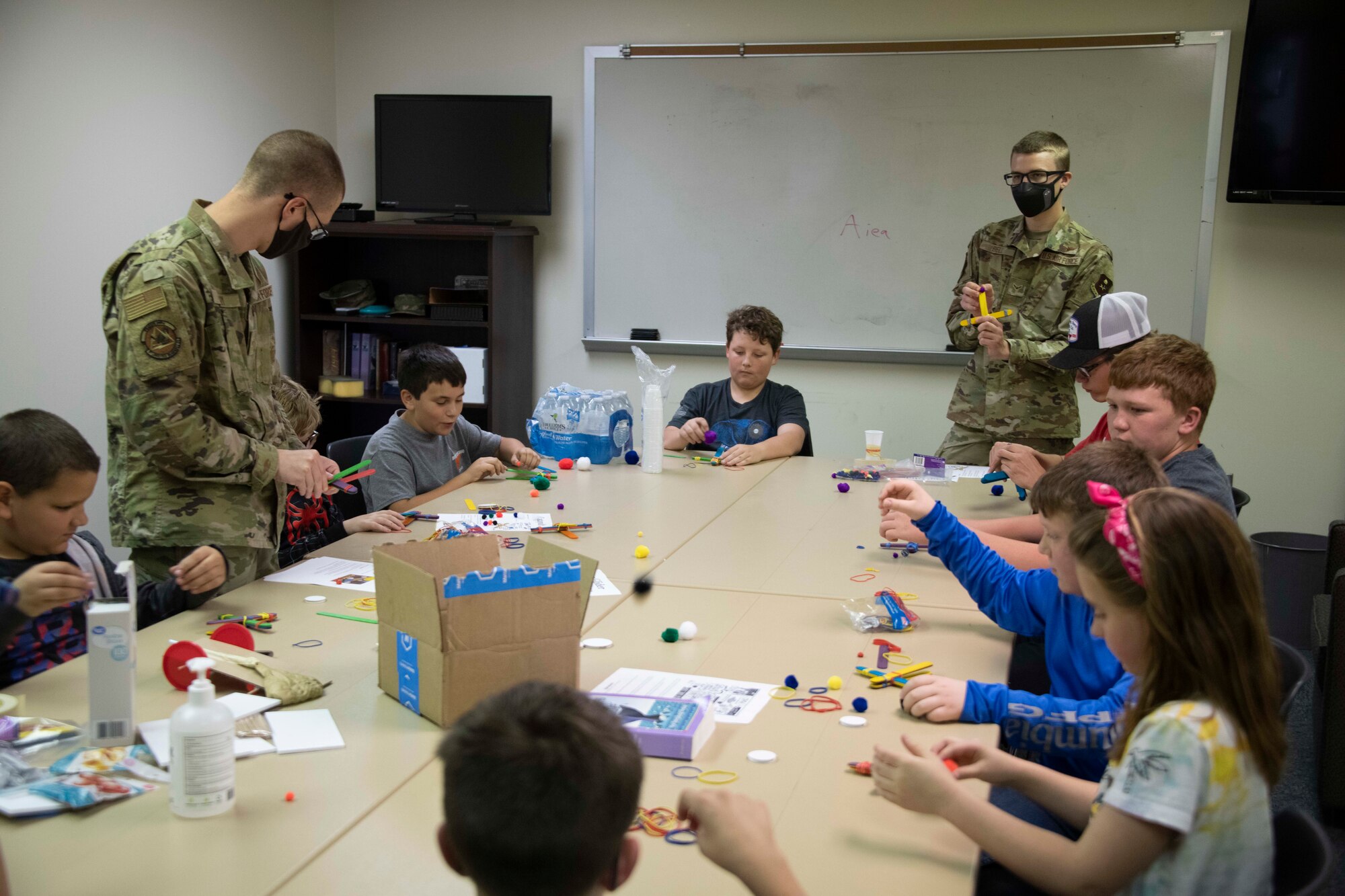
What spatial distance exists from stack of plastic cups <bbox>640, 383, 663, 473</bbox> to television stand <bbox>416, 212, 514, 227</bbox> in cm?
200

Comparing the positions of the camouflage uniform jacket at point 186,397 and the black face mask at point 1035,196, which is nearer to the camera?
the camouflage uniform jacket at point 186,397

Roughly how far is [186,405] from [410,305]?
3079 mm

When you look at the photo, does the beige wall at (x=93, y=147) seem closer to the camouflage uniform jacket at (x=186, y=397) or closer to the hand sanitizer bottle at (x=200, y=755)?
the camouflage uniform jacket at (x=186, y=397)

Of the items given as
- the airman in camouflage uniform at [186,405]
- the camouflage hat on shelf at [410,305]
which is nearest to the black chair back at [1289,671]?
the airman in camouflage uniform at [186,405]

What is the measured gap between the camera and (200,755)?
1.24 meters

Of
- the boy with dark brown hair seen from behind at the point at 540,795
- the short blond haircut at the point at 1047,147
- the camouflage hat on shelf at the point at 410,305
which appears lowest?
the boy with dark brown hair seen from behind at the point at 540,795

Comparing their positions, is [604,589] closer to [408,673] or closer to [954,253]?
[408,673]

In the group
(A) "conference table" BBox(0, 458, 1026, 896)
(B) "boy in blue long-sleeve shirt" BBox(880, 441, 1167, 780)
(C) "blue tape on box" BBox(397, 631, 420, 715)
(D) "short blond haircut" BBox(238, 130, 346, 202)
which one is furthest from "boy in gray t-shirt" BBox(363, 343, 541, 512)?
(B) "boy in blue long-sleeve shirt" BBox(880, 441, 1167, 780)

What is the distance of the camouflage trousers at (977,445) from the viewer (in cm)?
372

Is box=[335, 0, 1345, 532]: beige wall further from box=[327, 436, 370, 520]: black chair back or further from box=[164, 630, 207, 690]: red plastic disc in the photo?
box=[164, 630, 207, 690]: red plastic disc

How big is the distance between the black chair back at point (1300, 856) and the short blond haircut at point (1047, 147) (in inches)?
108

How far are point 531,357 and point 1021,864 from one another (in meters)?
4.33

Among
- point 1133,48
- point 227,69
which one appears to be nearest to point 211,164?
point 227,69

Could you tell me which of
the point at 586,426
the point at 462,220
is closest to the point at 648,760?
the point at 586,426
